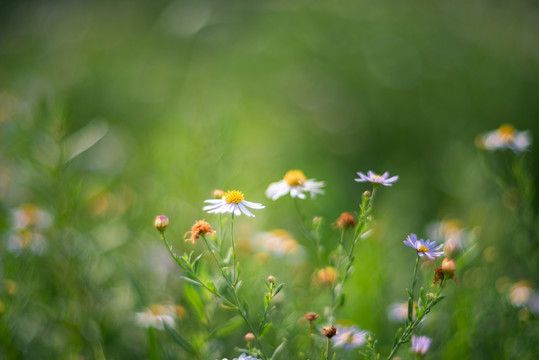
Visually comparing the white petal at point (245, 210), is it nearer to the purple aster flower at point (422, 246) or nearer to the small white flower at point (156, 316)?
the purple aster flower at point (422, 246)

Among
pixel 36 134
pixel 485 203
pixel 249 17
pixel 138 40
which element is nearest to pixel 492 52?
pixel 485 203

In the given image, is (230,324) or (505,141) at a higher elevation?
(505,141)

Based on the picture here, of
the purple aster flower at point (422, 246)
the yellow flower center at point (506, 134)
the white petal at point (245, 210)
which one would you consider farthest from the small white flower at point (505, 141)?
the white petal at point (245, 210)

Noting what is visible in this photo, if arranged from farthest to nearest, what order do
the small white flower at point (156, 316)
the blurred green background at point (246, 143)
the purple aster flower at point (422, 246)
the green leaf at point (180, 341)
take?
the blurred green background at point (246, 143) < the small white flower at point (156, 316) < the green leaf at point (180, 341) < the purple aster flower at point (422, 246)

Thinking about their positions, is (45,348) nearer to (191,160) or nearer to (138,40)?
(191,160)

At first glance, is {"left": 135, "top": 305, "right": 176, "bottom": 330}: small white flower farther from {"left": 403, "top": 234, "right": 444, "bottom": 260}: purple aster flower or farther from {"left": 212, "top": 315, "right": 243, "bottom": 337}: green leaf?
{"left": 403, "top": 234, "right": 444, "bottom": 260}: purple aster flower

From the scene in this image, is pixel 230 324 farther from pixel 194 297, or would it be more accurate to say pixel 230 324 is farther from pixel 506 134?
pixel 506 134

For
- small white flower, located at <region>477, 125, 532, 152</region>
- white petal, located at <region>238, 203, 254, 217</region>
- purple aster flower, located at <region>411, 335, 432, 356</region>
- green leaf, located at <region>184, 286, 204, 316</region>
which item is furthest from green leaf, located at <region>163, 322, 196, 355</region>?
small white flower, located at <region>477, 125, 532, 152</region>

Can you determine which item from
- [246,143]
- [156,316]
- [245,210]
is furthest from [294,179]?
[246,143]
